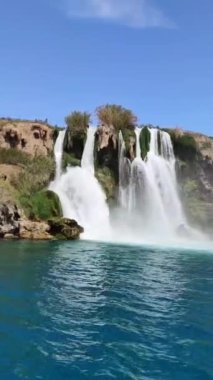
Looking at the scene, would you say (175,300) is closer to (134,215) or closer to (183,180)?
(134,215)

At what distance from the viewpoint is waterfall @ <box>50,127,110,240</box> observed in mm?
47062

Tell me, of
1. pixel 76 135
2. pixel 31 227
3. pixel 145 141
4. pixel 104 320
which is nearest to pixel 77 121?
pixel 76 135

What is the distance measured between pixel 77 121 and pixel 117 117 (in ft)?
16.5

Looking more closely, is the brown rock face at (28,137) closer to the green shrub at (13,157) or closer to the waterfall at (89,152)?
the green shrub at (13,157)

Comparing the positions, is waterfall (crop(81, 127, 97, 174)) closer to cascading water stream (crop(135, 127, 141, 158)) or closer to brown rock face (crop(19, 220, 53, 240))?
A: cascading water stream (crop(135, 127, 141, 158))

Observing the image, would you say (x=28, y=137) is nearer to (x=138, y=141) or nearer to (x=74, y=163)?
(x=74, y=163)

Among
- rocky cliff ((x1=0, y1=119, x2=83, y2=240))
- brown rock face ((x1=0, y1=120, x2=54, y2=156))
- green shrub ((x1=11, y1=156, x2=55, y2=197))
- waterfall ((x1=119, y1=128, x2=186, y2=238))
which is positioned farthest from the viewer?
brown rock face ((x1=0, y1=120, x2=54, y2=156))

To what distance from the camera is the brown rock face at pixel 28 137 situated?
174 ft

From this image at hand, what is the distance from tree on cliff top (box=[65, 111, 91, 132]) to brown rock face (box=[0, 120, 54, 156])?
242 centimetres

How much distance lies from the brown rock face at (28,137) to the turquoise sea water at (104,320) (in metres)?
27.9

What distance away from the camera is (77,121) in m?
54.0

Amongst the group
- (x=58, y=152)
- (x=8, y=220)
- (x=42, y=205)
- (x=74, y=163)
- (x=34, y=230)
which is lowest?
(x=34, y=230)

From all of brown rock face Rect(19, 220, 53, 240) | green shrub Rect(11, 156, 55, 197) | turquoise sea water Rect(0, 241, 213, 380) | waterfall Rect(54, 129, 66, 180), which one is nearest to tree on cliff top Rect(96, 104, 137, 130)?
waterfall Rect(54, 129, 66, 180)

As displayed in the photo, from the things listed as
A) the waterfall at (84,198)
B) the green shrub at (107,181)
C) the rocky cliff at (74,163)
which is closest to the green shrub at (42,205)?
the rocky cliff at (74,163)
